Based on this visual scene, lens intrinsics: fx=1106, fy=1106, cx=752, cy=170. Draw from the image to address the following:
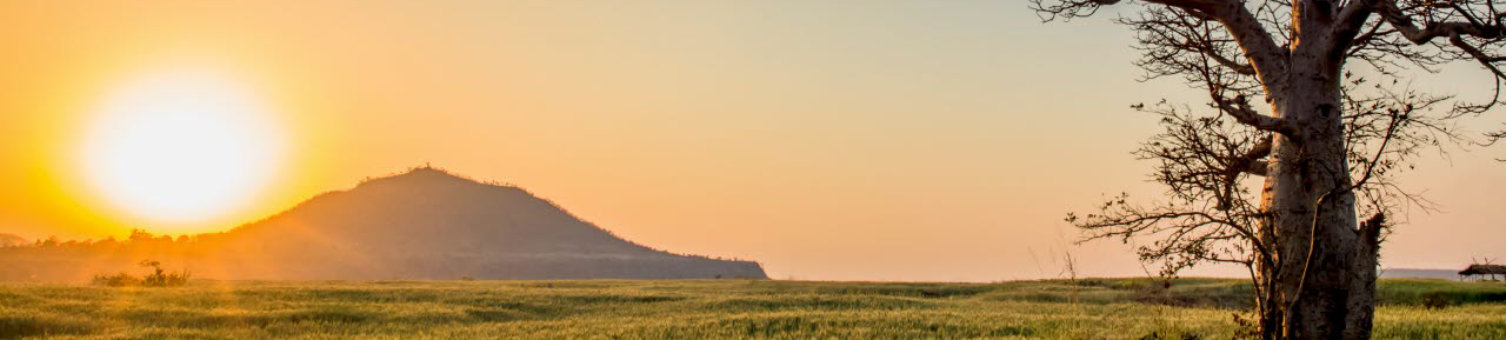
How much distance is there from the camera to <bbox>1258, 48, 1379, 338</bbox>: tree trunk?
12.1m

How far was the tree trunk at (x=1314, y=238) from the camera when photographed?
12125 mm

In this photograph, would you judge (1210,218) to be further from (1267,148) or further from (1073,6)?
(1073,6)

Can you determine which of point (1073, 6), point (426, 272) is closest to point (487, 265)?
point (426, 272)

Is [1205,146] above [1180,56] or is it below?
below

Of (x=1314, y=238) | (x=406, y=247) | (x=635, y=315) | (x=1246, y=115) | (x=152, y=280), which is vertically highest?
(x=406, y=247)

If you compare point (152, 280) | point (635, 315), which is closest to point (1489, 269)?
point (635, 315)

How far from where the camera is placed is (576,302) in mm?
36500

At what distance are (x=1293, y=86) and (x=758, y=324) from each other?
526 inches

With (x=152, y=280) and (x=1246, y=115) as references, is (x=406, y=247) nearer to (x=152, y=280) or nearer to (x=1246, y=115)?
(x=152, y=280)

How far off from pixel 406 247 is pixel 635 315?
142684 mm

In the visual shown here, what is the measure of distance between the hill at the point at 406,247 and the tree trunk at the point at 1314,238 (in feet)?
410

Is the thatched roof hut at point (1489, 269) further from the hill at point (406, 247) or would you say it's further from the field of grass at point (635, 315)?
the hill at point (406, 247)

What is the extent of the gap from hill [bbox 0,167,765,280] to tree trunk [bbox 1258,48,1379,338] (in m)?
125

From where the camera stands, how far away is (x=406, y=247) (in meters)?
164
